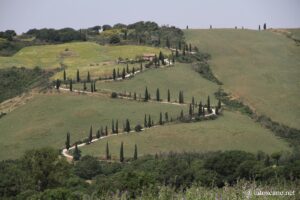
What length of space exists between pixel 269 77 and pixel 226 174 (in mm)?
81894

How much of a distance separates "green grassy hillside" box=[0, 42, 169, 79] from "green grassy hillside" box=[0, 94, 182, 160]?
95.2 feet

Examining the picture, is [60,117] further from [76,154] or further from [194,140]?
[194,140]

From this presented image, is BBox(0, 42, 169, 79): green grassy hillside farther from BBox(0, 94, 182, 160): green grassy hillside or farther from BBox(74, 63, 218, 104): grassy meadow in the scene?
BBox(0, 94, 182, 160): green grassy hillside

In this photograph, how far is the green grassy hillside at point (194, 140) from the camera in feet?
361

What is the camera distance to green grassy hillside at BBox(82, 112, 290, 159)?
110 m

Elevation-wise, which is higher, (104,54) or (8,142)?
(104,54)

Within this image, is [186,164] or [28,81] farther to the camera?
[28,81]

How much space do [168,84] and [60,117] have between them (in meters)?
30.9

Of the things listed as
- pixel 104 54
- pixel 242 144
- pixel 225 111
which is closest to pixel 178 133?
pixel 242 144

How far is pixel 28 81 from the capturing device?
168m

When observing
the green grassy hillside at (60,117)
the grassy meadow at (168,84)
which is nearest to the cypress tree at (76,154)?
the green grassy hillside at (60,117)

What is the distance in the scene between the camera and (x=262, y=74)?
167 m

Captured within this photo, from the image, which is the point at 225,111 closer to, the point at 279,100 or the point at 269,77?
the point at 279,100

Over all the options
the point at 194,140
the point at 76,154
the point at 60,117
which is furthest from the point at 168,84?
the point at 76,154
